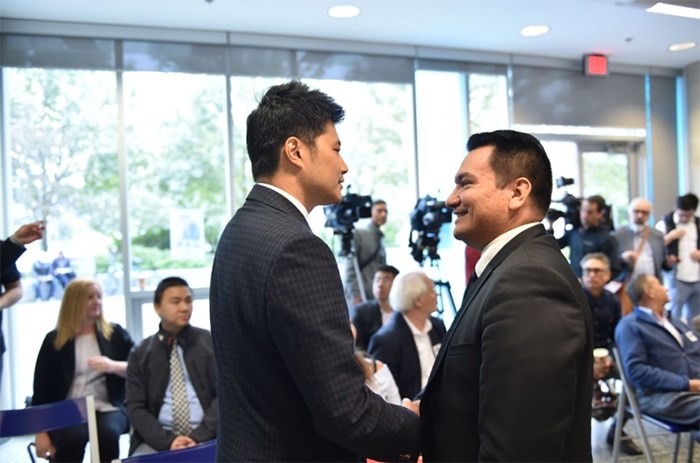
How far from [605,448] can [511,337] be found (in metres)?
3.05

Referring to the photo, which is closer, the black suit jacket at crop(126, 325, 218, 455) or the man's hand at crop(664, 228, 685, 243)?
the black suit jacket at crop(126, 325, 218, 455)

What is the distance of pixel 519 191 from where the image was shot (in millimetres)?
1082

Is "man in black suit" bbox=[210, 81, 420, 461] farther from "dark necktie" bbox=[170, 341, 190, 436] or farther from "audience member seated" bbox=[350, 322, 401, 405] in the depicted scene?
"dark necktie" bbox=[170, 341, 190, 436]

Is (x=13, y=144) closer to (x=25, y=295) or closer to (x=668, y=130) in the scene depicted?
(x=25, y=295)

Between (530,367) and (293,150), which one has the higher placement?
(293,150)

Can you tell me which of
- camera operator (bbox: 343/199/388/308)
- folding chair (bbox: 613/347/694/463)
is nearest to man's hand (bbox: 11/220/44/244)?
camera operator (bbox: 343/199/388/308)

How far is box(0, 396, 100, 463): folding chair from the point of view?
222 cm

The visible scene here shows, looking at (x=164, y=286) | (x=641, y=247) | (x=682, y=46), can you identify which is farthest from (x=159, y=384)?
(x=682, y=46)

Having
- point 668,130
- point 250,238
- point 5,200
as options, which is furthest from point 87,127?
point 668,130

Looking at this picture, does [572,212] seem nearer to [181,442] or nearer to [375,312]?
[375,312]

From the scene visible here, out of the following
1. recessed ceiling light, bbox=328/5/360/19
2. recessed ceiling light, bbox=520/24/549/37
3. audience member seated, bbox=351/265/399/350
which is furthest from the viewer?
recessed ceiling light, bbox=520/24/549/37

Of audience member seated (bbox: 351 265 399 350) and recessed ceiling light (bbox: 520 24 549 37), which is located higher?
recessed ceiling light (bbox: 520 24 549 37)

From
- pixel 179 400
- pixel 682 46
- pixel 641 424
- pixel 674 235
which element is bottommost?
pixel 641 424

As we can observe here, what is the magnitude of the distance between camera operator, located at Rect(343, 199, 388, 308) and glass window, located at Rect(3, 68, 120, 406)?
200 centimetres
